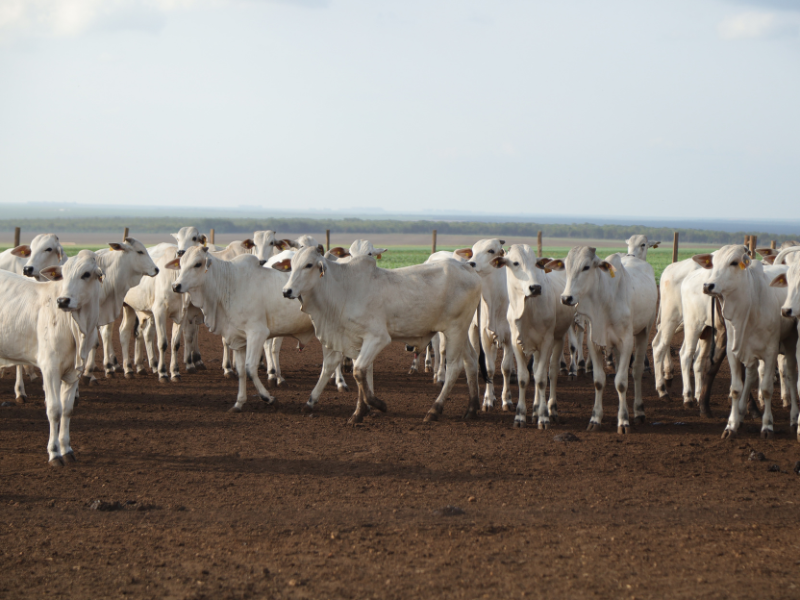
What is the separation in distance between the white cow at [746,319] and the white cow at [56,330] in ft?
22.4

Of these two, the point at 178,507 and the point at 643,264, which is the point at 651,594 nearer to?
the point at 178,507

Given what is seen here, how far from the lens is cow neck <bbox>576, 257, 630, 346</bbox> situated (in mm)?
10266

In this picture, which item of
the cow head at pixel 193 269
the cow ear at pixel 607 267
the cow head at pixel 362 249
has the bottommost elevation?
the cow head at pixel 193 269

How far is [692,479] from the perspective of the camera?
8.27 m

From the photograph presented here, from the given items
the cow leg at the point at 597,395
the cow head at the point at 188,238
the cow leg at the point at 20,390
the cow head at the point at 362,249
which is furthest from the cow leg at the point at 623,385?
the cow head at the point at 188,238

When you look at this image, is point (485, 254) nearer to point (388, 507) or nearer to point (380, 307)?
point (380, 307)

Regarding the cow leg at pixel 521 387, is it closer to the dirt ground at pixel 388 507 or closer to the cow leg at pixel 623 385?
the dirt ground at pixel 388 507

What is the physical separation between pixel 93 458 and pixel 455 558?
4.56 metres

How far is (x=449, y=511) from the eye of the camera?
713cm

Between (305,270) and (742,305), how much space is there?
17.1 feet

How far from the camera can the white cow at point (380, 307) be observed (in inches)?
418

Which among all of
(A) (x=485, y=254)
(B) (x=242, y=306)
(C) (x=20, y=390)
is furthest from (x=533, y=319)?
(C) (x=20, y=390)

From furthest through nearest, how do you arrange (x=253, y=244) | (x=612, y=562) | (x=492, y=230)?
1. (x=492, y=230)
2. (x=253, y=244)
3. (x=612, y=562)

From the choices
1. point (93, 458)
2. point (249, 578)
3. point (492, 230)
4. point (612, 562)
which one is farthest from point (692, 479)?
point (492, 230)
